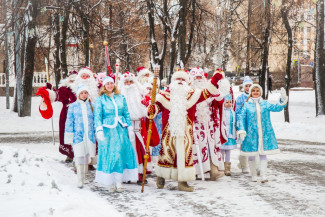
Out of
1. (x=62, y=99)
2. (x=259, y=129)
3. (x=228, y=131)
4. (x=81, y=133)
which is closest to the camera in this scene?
(x=81, y=133)

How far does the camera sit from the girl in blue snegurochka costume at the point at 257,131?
803 centimetres

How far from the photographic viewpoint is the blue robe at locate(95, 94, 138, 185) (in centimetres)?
722

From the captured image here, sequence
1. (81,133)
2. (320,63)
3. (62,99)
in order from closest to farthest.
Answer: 1. (81,133)
2. (62,99)
3. (320,63)

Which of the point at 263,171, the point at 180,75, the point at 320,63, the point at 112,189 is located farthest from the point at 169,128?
the point at 320,63

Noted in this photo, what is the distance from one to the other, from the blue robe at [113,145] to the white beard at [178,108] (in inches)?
29.4

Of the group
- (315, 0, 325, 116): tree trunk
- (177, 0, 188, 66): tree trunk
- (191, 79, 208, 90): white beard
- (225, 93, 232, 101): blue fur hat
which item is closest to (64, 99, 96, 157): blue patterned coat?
(191, 79, 208, 90): white beard

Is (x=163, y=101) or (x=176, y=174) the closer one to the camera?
(x=176, y=174)

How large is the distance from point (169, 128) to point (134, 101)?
3.82ft

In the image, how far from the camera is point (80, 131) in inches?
304

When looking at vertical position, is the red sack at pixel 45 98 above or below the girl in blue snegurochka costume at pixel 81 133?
above

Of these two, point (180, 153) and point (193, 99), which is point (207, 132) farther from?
point (180, 153)

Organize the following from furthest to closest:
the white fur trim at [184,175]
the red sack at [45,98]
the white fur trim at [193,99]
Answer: the red sack at [45,98] < the white fur trim at [193,99] < the white fur trim at [184,175]

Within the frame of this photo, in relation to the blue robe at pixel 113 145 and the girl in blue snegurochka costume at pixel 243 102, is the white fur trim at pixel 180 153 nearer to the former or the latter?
the blue robe at pixel 113 145

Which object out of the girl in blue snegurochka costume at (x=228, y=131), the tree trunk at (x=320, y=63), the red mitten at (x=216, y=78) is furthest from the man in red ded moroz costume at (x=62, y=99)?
the tree trunk at (x=320, y=63)
